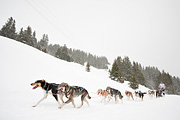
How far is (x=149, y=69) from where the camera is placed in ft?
270

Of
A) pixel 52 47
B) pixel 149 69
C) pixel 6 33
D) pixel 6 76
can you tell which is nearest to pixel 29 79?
pixel 6 76

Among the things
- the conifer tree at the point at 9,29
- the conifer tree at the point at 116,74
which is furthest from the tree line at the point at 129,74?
the conifer tree at the point at 9,29

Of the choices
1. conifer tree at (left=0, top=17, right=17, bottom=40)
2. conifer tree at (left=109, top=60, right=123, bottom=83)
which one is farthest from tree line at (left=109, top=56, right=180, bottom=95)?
conifer tree at (left=0, top=17, right=17, bottom=40)

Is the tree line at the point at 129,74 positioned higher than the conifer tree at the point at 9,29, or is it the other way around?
the conifer tree at the point at 9,29

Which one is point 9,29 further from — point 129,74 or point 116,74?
point 129,74

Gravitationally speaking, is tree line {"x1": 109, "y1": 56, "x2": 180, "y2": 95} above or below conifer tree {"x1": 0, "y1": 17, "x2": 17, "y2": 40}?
below

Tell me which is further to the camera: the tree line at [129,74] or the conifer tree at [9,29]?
the conifer tree at [9,29]

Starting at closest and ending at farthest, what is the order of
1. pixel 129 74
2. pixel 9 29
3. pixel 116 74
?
pixel 116 74, pixel 9 29, pixel 129 74

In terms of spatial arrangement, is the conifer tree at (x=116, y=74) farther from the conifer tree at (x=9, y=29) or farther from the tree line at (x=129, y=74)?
the conifer tree at (x=9, y=29)

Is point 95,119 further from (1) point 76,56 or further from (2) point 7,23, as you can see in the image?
(1) point 76,56

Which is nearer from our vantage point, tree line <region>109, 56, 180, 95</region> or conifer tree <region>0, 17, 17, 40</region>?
tree line <region>109, 56, 180, 95</region>

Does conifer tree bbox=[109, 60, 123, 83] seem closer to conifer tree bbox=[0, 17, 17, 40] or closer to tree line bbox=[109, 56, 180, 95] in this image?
tree line bbox=[109, 56, 180, 95]

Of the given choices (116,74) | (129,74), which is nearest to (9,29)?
(116,74)

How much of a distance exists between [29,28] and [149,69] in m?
93.7
